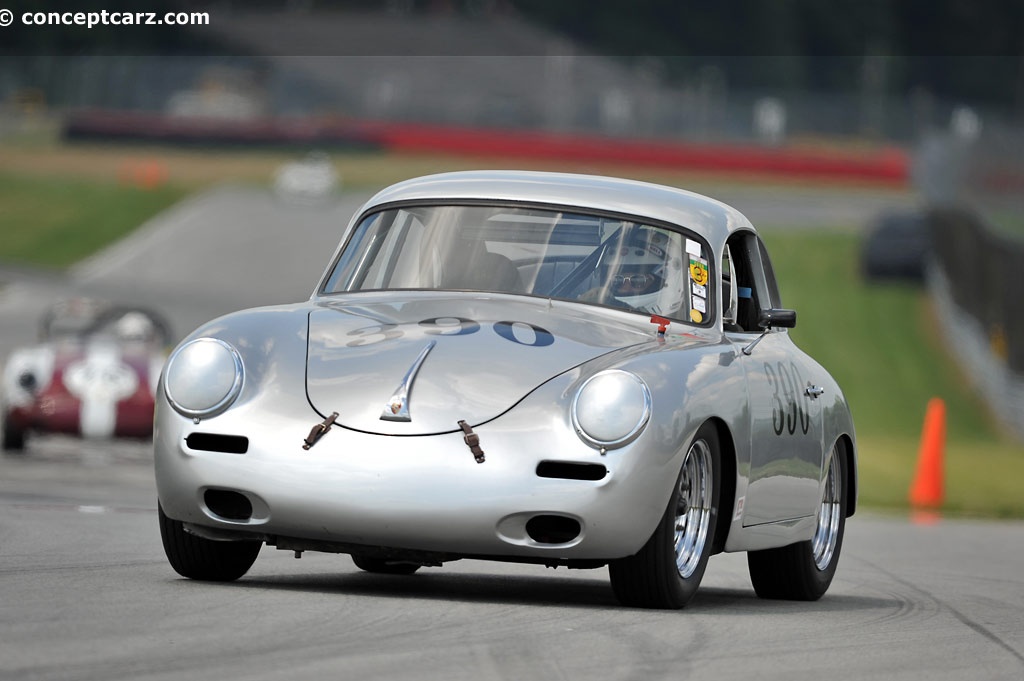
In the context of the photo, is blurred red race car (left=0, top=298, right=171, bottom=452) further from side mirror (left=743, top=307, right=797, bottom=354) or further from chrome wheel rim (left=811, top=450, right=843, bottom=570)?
side mirror (left=743, top=307, right=797, bottom=354)

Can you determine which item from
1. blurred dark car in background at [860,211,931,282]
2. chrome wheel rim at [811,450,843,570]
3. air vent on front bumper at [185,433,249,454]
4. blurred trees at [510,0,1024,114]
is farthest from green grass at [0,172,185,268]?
air vent on front bumper at [185,433,249,454]

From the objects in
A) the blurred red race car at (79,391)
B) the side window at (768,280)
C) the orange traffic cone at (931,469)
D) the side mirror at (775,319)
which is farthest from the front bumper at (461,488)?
the orange traffic cone at (931,469)

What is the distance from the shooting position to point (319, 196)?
49.8 m

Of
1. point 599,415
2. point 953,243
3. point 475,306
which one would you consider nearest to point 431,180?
point 475,306

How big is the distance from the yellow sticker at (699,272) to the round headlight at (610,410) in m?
1.29

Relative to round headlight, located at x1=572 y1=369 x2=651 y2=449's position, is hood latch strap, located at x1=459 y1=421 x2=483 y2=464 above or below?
below

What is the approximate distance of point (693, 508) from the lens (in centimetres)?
671

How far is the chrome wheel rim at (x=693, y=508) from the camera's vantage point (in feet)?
21.7

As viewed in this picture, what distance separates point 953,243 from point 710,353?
1020 inches

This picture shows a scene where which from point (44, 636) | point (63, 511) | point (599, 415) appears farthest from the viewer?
point (63, 511)

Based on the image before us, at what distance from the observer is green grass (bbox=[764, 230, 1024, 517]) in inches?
753

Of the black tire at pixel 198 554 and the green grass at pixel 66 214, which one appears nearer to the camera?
the black tire at pixel 198 554

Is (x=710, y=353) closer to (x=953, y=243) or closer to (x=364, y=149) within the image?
(x=953, y=243)

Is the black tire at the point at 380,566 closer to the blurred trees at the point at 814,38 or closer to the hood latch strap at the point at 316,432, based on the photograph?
the hood latch strap at the point at 316,432
